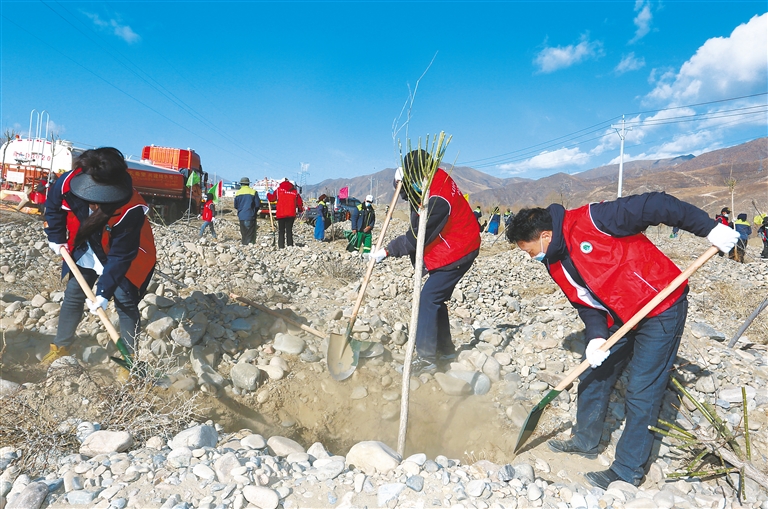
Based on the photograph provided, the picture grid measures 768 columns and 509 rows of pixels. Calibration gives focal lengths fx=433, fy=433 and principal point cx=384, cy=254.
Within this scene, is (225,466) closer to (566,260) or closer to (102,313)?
(102,313)

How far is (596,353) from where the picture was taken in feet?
7.61

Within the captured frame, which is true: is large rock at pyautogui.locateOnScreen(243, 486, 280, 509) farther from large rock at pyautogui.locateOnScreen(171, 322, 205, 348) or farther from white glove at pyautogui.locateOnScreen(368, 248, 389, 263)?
large rock at pyautogui.locateOnScreen(171, 322, 205, 348)

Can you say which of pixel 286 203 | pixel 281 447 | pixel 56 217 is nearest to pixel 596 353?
pixel 281 447

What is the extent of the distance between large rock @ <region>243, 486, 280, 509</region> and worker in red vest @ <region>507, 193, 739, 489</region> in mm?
1703

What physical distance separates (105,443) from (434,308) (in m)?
2.21

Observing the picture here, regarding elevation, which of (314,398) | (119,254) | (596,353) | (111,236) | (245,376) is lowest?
(314,398)

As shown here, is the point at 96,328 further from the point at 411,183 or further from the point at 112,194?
the point at 411,183

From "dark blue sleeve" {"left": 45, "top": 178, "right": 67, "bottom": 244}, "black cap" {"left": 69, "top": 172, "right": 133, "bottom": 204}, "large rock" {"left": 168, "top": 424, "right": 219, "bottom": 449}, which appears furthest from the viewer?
"dark blue sleeve" {"left": 45, "top": 178, "right": 67, "bottom": 244}

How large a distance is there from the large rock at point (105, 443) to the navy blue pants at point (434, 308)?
2049 millimetres

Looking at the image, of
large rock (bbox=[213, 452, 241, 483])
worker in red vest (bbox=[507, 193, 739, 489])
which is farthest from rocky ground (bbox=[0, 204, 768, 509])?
worker in red vest (bbox=[507, 193, 739, 489])

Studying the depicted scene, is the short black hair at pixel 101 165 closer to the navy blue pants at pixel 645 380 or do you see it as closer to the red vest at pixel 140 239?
the red vest at pixel 140 239

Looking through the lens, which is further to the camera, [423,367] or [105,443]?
[423,367]

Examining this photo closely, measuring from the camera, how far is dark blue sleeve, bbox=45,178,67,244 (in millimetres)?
2855

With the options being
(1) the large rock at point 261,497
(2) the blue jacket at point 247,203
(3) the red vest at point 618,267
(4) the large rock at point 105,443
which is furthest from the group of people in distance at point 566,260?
(2) the blue jacket at point 247,203
